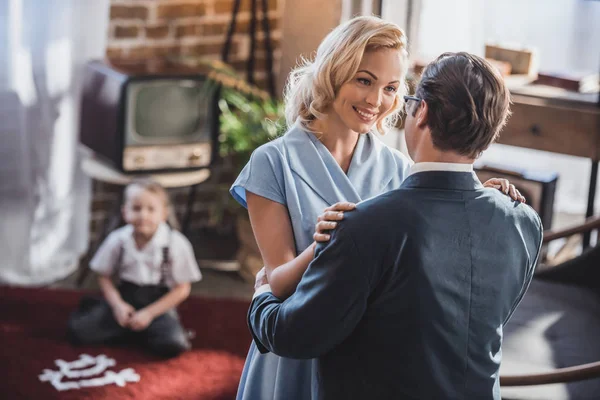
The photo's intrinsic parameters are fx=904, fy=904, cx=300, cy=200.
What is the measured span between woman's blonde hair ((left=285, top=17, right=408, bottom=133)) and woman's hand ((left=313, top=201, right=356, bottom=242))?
0.32 m

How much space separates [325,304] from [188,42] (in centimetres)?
306

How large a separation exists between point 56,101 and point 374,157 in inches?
91.3

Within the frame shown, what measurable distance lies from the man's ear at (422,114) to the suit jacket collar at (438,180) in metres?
0.07

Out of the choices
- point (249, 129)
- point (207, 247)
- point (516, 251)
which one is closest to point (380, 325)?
point (516, 251)

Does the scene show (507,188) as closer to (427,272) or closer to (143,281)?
(427,272)

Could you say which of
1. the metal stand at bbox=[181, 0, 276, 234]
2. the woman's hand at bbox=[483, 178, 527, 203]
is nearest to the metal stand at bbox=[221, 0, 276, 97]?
the metal stand at bbox=[181, 0, 276, 234]

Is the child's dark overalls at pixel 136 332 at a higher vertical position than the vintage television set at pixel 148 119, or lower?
lower

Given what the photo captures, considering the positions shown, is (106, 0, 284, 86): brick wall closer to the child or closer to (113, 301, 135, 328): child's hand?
the child

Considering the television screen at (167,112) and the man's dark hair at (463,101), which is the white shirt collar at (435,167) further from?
the television screen at (167,112)

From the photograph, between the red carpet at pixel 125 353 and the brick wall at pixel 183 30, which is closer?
the red carpet at pixel 125 353

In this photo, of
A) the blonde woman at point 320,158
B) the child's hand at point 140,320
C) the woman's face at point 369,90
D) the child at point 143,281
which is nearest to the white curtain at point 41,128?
the child at point 143,281

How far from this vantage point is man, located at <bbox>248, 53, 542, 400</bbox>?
129cm

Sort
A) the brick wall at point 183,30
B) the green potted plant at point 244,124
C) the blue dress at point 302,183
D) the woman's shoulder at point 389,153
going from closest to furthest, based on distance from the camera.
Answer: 1. the blue dress at point 302,183
2. the woman's shoulder at point 389,153
3. the green potted plant at point 244,124
4. the brick wall at point 183,30

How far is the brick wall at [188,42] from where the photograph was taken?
398 cm
